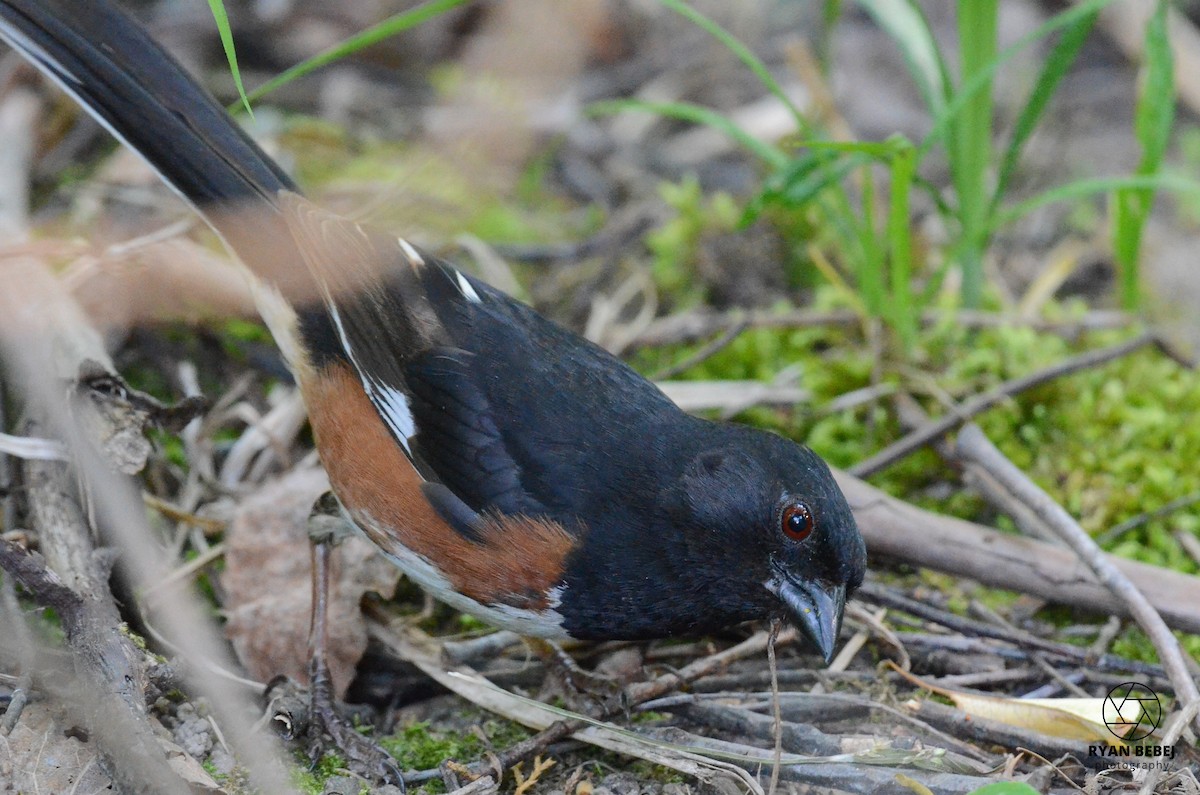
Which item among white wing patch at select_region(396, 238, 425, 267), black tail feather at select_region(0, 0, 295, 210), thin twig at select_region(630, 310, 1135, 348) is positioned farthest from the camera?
thin twig at select_region(630, 310, 1135, 348)

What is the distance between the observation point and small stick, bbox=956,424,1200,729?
258 cm

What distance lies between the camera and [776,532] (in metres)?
2.51

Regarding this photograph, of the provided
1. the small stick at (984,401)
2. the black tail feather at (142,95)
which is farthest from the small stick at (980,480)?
the black tail feather at (142,95)

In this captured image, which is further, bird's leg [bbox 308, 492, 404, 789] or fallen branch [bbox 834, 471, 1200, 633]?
fallen branch [bbox 834, 471, 1200, 633]

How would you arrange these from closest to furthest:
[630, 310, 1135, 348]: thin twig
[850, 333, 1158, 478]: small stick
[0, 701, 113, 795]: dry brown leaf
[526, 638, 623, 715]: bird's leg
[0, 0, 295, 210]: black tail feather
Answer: [0, 701, 113, 795]: dry brown leaf, [526, 638, 623, 715]: bird's leg, [0, 0, 295, 210]: black tail feather, [850, 333, 1158, 478]: small stick, [630, 310, 1135, 348]: thin twig

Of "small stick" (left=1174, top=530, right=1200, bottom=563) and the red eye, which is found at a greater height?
the red eye

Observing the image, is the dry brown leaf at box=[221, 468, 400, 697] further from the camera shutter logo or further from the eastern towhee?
the camera shutter logo

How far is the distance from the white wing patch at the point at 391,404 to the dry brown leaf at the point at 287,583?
374mm

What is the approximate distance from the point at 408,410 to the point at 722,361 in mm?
1491

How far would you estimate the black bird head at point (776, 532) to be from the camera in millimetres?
2465

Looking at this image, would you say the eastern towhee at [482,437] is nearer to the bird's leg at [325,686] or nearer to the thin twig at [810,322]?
the bird's leg at [325,686]

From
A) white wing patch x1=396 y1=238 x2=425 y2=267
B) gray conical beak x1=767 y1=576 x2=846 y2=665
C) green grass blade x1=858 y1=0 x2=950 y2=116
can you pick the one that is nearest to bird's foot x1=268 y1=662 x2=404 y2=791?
gray conical beak x1=767 y1=576 x2=846 y2=665

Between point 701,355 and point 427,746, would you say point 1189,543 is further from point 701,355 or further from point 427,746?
point 427,746

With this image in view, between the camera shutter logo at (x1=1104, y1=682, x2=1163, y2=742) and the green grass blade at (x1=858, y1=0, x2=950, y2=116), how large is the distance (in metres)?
1.89
